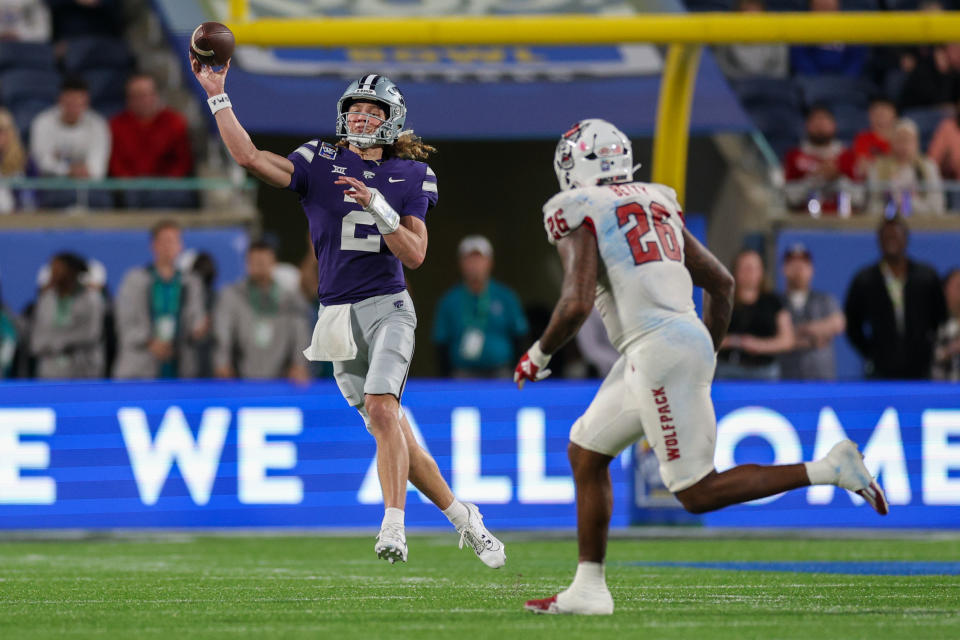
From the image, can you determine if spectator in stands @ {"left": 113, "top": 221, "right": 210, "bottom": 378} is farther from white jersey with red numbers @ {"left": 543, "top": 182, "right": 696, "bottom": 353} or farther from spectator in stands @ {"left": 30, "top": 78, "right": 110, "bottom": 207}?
white jersey with red numbers @ {"left": 543, "top": 182, "right": 696, "bottom": 353}

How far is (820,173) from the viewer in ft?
45.7

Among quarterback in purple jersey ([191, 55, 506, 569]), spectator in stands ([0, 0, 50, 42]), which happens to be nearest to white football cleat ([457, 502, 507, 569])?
quarterback in purple jersey ([191, 55, 506, 569])

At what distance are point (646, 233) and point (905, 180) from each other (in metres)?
8.36

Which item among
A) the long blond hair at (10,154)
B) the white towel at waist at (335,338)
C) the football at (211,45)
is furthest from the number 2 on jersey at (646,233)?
the long blond hair at (10,154)

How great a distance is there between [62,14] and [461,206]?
4312 mm

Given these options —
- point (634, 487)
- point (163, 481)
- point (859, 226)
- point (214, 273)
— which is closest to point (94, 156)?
point (214, 273)

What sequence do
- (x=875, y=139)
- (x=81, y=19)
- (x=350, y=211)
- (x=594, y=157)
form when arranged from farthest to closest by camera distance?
(x=81, y=19), (x=875, y=139), (x=350, y=211), (x=594, y=157)

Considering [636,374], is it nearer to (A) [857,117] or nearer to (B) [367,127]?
(B) [367,127]

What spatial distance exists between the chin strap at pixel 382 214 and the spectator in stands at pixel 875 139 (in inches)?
318

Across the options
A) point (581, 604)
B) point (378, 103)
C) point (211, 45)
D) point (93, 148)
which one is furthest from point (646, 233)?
point (93, 148)

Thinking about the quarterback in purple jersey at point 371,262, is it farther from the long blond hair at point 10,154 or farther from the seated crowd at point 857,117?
the seated crowd at point 857,117

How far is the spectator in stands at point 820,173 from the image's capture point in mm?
13773

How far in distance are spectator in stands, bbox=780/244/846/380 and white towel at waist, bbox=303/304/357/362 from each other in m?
4.91

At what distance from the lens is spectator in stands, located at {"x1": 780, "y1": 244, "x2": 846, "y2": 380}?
36.9 feet
